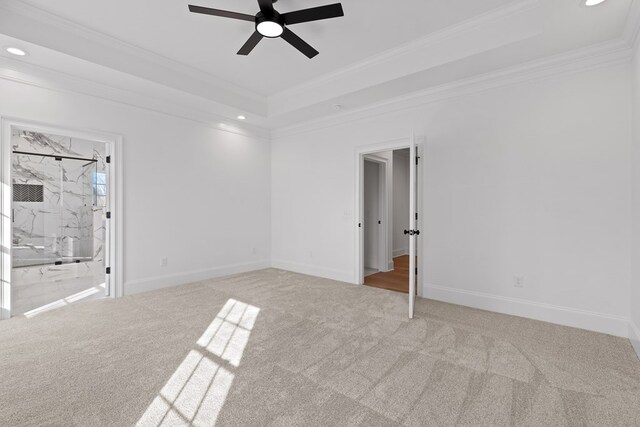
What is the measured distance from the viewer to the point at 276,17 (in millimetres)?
2539

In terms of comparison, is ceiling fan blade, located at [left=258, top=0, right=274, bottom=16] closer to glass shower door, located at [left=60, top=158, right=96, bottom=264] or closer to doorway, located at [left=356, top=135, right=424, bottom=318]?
doorway, located at [left=356, top=135, right=424, bottom=318]

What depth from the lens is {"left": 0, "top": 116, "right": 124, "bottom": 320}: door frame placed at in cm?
321

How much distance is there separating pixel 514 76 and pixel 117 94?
4.92 meters

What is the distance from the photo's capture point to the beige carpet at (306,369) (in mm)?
1756

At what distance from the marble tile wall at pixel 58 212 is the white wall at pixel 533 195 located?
20.1 feet

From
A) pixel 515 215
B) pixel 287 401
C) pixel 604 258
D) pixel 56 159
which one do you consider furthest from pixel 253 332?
pixel 56 159

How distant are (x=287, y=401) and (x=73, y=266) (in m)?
6.48

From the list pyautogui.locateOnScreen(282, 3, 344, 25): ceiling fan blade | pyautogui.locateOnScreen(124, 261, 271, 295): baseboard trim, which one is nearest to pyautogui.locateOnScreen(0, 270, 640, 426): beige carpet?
pyautogui.locateOnScreen(124, 261, 271, 295): baseboard trim

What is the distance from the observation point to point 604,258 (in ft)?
9.59

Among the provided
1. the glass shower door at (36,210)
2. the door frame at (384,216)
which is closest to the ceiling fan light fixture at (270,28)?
the door frame at (384,216)

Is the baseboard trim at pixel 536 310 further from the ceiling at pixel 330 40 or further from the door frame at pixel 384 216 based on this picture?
the ceiling at pixel 330 40

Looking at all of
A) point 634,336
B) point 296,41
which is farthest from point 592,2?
point 634,336

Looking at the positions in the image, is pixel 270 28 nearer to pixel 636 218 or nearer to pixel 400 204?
pixel 636 218

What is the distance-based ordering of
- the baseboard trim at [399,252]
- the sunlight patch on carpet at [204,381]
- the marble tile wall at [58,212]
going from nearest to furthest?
the sunlight patch on carpet at [204,381], the marble tile wall at [58,212], the baseboard trim at [399,252]
